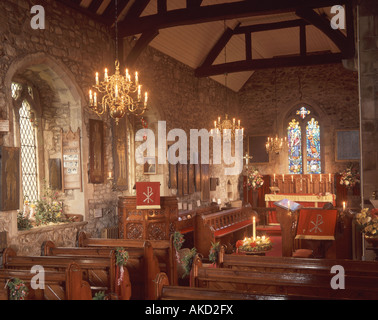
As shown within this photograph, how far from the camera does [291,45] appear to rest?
14039 millimetres

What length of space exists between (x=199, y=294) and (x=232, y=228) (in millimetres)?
5967

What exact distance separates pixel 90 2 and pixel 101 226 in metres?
4.07

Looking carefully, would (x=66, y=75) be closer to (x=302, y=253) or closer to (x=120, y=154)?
(x=120, y=154)

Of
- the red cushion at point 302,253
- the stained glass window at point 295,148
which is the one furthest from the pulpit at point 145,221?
the stained glass window at point 295,148

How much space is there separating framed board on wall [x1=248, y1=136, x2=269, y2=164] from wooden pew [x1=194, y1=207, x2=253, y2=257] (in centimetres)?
500

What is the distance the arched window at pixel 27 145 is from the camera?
7.38 meters

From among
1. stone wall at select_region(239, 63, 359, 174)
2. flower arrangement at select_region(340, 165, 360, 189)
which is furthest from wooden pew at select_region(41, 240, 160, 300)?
stone wall at select_region(239, 63, 359, 174)

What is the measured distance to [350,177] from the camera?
13883mm

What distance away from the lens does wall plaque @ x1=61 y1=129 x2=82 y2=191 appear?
7.50 meters

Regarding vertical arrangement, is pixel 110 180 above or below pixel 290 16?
below

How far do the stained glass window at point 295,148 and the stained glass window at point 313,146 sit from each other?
28 cm

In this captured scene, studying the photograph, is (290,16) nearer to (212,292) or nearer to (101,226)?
(101,226)

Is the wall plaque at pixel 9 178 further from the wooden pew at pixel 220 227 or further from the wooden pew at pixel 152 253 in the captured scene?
the wooden pew at pixel 220 227
